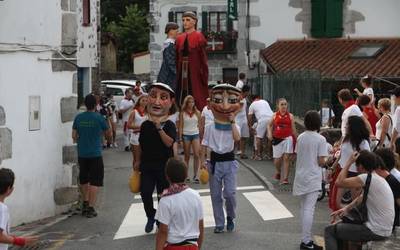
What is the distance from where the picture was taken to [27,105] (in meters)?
10.8

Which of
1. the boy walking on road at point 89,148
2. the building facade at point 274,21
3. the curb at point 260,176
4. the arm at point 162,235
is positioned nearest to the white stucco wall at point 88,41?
the building facade at point 274,21

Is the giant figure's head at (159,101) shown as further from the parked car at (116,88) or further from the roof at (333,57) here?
the parked car at (116,88)

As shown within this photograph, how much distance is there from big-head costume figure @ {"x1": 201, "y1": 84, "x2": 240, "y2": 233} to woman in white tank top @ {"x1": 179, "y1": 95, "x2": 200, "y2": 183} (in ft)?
13.2

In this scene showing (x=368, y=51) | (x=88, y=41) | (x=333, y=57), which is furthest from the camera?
(x=88, y=41)

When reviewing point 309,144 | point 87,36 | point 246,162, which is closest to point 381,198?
point 309,144

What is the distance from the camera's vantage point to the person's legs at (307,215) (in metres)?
9.10

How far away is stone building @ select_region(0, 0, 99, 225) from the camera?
10438mm

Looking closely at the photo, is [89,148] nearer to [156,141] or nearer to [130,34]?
[156,141]

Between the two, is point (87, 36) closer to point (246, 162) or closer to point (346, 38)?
point (346, 38)

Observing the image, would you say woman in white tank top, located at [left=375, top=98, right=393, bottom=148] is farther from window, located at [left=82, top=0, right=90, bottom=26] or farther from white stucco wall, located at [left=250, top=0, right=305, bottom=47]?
white stucco wall, located at [left=250, top=0, right=305, bottom=47]

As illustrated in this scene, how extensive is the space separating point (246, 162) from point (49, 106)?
8060 millimetres

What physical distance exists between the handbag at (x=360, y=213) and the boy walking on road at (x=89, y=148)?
182 inches

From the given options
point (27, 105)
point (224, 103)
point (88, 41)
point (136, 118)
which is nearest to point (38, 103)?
point (27, 105)

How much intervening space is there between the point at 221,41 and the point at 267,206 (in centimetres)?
1889
